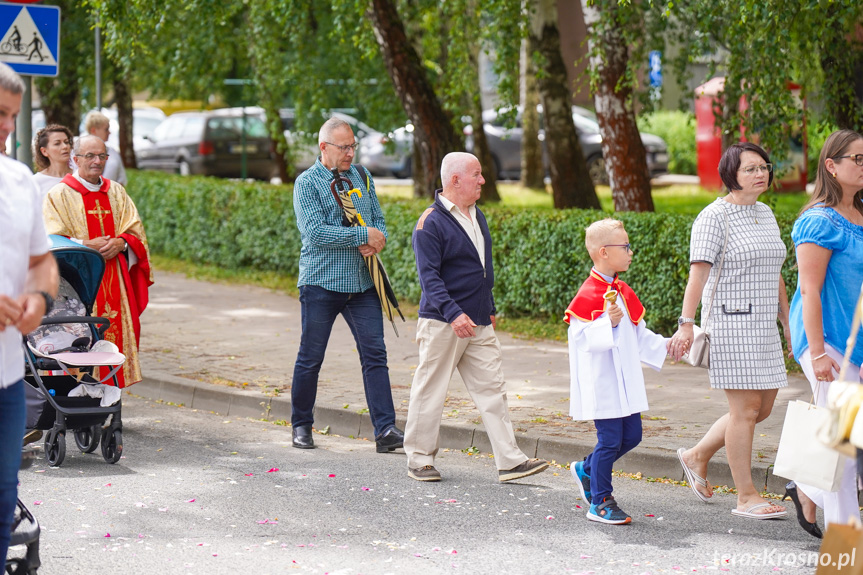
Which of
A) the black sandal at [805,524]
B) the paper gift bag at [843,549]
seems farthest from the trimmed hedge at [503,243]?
the paper gift bag at [843,549]

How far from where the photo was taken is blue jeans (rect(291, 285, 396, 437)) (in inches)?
281

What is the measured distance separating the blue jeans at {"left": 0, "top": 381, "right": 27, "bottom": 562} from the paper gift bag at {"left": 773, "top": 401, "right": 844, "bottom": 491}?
2888 mm

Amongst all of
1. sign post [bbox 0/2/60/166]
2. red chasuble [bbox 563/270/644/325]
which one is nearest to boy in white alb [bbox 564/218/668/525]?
red chasuble [bbox 563/270/644/325]

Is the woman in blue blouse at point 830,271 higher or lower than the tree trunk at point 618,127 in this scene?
lower

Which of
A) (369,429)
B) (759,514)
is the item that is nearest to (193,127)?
(369,429)

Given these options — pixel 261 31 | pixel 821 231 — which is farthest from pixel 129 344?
pixel 261 31

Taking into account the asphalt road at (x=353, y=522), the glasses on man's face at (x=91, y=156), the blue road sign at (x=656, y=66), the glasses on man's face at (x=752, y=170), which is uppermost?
the blue road sign at (x=656, y=66)

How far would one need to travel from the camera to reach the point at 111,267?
24.2 feet

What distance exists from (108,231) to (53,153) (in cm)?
80

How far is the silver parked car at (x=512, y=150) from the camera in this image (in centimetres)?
2523

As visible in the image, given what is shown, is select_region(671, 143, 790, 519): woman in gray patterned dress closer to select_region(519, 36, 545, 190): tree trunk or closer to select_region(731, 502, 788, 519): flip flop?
select_region(731, 502, 788, 519): flip flop

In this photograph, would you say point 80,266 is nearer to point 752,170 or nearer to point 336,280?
point 336,280

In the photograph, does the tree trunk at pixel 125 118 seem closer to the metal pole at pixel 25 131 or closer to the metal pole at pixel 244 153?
the metal pole at pixel 244 153

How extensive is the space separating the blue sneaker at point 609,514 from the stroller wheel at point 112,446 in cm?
280
